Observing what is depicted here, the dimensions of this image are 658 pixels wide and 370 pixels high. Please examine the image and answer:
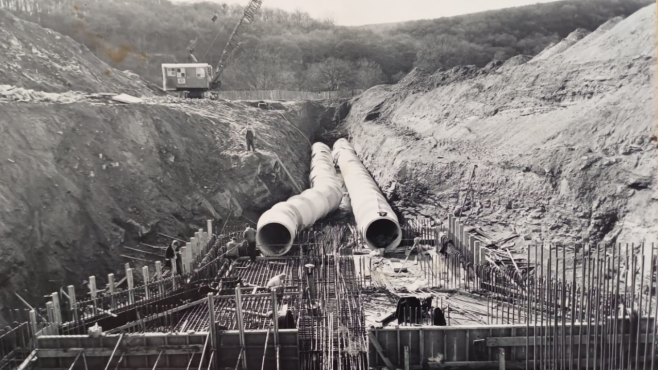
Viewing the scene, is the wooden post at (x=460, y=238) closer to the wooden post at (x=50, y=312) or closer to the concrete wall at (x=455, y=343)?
the concrete wall at (x=455, y=343)

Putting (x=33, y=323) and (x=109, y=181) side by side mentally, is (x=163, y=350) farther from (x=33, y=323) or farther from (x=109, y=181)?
(x=109, y=181)

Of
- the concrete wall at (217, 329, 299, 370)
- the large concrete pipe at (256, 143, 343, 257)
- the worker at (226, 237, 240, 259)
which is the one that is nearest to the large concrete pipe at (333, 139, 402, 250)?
the large concrete pipe at (256, 143, 343, 257)

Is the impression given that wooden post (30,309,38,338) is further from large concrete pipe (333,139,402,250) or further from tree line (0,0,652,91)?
tree line (0,0,652,91)

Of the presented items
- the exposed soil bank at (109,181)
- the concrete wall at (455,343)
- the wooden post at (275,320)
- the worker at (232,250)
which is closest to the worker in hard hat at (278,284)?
the wooden post at (275,320)

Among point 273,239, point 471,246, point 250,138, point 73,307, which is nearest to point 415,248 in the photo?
point 471,246

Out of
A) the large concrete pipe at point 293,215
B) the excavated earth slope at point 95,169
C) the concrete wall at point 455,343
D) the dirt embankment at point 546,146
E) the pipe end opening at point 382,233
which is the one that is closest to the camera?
the concrete wall at point 455,343

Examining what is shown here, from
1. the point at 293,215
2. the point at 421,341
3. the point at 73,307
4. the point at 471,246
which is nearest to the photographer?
the point at 421,341
